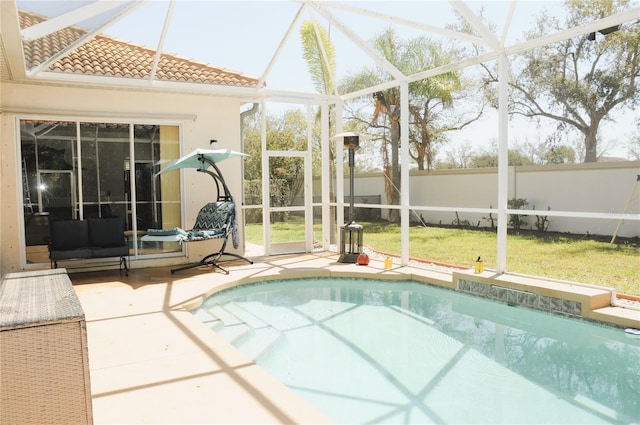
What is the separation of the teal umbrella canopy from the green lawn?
2.03 metres

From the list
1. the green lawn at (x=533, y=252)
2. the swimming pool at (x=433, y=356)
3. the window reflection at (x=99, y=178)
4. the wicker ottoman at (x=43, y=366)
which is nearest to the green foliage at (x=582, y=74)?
the green lawn at (x=533, y=252)

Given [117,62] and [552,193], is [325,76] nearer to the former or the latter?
[117,62]

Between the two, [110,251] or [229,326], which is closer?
[229,326]

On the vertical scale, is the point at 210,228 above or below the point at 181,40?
below

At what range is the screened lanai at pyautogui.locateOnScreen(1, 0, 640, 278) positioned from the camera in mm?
5926

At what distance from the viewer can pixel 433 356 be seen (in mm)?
4359

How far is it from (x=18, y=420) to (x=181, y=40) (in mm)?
9304

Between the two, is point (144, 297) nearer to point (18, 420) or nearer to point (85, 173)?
point (85, 173)

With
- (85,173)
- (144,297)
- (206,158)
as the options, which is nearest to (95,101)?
(85,173)

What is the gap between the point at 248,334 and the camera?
16.3 ft

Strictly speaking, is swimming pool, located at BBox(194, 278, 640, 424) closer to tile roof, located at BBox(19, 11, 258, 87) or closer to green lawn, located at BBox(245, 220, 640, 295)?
green lawn, located at BBox(245, 220, 640, 295)

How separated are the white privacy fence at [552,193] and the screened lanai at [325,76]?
74 millimetres

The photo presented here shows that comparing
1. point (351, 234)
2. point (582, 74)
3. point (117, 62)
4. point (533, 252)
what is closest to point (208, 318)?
point (351, 234)

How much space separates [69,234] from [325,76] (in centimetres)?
656
